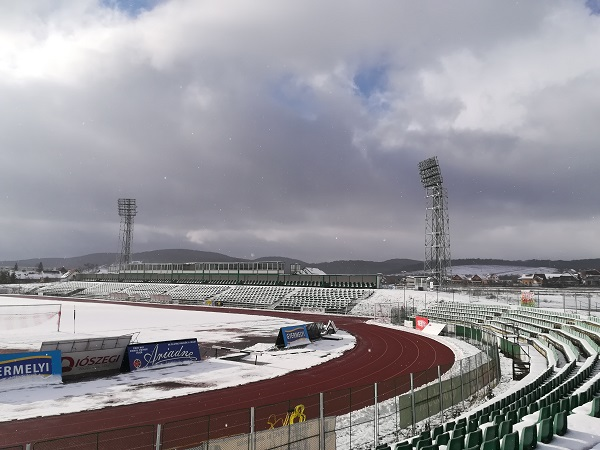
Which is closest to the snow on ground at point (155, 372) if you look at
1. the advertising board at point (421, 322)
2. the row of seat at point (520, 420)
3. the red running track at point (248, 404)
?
the red running track at point (248, 404)

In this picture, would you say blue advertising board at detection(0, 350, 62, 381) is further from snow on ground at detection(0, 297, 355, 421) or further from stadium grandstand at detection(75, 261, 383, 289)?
stadium grandstand at detection(75, 261, 383, 289)

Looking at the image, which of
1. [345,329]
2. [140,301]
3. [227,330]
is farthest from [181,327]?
[140,301]

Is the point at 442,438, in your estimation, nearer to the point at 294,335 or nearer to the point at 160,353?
the point at 160,353

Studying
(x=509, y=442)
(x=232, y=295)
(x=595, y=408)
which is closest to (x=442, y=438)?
(x=509, y=442)

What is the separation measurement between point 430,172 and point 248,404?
2894 inches

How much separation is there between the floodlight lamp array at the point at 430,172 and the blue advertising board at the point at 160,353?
214 ft

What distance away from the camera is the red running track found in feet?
53.5

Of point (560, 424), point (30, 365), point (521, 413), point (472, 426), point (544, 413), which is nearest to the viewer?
point (560, 424)

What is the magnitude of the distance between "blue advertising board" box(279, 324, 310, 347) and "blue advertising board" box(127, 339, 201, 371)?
838 centimetres

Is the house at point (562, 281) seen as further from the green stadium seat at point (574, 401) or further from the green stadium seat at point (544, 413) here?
the green stadium seat at point (544, 413)

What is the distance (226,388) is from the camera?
75.5 feet

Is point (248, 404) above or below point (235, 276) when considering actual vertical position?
below

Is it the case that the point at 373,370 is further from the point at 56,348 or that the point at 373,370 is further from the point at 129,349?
the point at 56,348

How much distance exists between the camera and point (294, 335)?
3784cm
